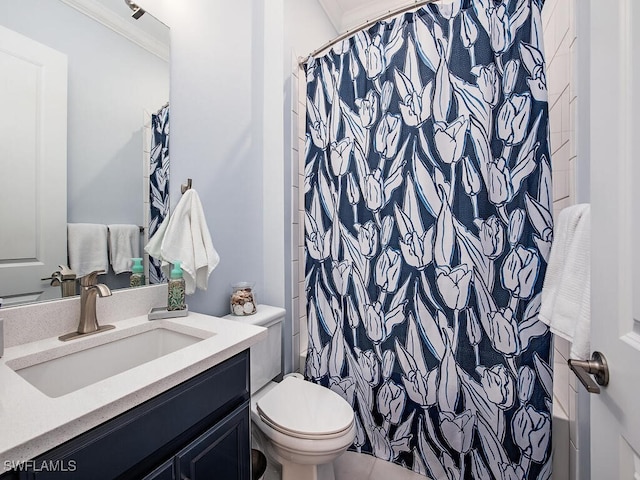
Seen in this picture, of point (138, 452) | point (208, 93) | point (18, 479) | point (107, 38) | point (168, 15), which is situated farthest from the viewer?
point (208, 93)

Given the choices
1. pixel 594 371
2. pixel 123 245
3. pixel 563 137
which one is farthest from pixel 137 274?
pixel 563 137

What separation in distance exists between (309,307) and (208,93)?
1.20m

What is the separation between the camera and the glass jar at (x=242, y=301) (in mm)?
1433

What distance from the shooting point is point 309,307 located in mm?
1616

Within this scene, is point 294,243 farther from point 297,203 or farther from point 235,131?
point 235,131

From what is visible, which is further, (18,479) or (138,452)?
(138,452)

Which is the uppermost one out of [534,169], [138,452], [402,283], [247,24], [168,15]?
[247,24]

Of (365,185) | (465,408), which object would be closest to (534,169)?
(365,185)

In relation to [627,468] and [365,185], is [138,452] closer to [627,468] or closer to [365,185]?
[627,468]

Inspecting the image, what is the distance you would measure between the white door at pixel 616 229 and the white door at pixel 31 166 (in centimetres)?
142

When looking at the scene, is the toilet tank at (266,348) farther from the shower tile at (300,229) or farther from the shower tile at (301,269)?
the shower tile at (300,229)

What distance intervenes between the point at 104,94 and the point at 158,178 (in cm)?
A: 33

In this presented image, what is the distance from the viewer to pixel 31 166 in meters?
0.87

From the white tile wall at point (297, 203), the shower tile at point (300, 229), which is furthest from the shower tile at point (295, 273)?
the shower tile at point (300, 229)
